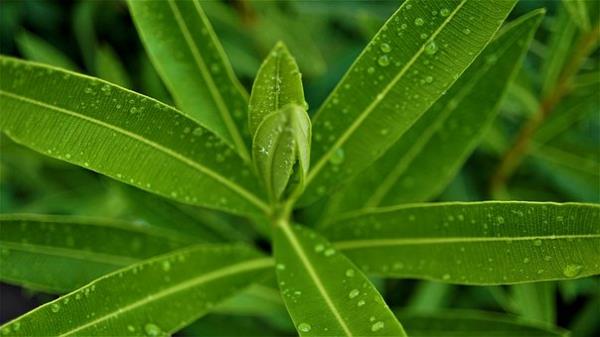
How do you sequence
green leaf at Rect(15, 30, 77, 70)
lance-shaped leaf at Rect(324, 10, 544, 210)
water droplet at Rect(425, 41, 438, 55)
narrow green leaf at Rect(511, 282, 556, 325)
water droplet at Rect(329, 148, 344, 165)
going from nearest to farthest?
1. water droplet at Rect(425, 41, 438, 55)
2. water droplet at Rect(329, 148, 344, 165)
3. lance-shaped leaf at Rect(324, 10, 544, 210)
4. narrow green leaf at Rect(511, 282, 556, 325)
5. green leaf at Rect(15, 30, 77, 70)

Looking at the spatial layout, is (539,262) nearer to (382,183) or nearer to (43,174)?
(382,183)

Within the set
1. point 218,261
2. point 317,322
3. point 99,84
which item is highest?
point 99,84

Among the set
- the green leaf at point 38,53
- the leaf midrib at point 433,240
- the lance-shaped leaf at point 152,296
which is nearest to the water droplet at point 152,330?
the lance-shaped leaf at point 152,296

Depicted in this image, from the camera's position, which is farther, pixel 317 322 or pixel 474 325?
pixel 474 325

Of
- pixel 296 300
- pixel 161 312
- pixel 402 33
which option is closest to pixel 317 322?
pixel 296 300

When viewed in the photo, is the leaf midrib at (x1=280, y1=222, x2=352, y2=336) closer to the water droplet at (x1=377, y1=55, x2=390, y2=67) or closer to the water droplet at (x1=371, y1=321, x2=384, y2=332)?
the water droplet at (x1=371, y1=321, x2=384, y2=332)

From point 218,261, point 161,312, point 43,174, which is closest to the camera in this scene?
point 161,312

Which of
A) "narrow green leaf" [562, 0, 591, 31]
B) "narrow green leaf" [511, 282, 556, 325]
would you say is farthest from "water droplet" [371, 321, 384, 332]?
"narrow green leaf" [511, 282, 556, 325]
